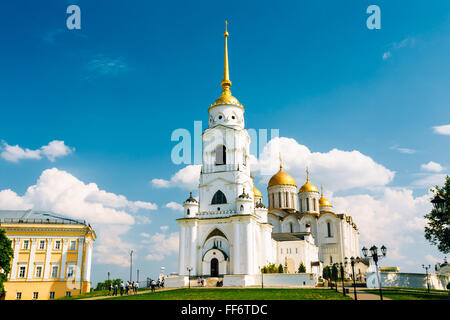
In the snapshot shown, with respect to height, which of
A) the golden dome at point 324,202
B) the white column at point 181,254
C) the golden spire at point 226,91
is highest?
the golden spire at point 226,91

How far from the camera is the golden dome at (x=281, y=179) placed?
7138cm

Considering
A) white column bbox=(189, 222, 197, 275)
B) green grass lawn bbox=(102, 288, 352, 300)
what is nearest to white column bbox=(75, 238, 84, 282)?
white column bbox=(189, 222, 197, 275)

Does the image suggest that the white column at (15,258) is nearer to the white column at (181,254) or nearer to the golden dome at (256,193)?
the white column at (181,254)

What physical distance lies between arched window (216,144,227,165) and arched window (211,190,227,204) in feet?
13.5

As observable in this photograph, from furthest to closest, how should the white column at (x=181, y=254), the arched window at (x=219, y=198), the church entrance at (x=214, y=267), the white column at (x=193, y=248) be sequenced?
the arched window at (x=219, y=198) < the white column at (x=181, y=254) < the white column at (x=193, y=248) < the church entrance at (x=214, y=267)

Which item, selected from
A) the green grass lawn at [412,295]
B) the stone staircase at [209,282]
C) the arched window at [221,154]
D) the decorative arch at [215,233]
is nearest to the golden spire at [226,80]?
the arched window at [221,154]

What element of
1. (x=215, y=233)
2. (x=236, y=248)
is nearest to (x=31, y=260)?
(x=215, y=233)

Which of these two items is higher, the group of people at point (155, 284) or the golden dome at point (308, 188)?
the golden dome at point (308, 188)

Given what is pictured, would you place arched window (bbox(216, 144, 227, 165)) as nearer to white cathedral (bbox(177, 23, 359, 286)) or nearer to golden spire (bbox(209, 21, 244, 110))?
white cathedral (bbox(177, 23, 359, 286))

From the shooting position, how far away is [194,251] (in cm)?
4447

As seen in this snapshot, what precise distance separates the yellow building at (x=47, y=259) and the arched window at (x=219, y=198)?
14.7 metres

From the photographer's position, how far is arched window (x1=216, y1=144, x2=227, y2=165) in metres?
49.4

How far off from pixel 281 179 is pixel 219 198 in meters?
26.6
